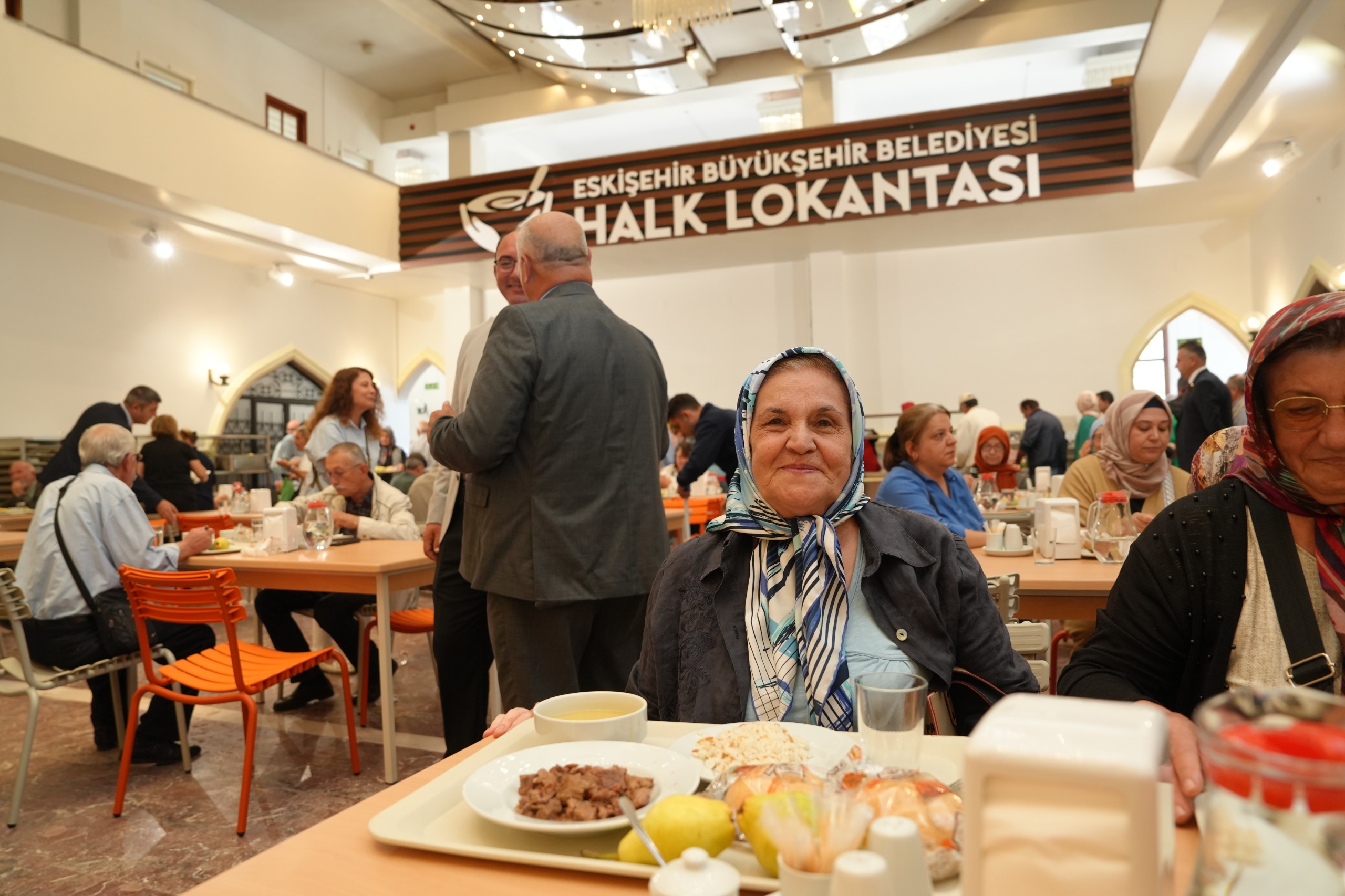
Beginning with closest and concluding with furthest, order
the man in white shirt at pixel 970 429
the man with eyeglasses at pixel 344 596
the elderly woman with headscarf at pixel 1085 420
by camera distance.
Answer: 1. the man with eyeglasses at pixel 344 596
2. the man in white shirt at pixel 970 429
3. the elderly woman with headscarf at pixel 1085 420

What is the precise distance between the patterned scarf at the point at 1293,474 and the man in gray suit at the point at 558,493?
1.57 m

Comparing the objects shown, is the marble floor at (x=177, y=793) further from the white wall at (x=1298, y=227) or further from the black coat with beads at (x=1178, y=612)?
the white wall at (x=1298, y=227)

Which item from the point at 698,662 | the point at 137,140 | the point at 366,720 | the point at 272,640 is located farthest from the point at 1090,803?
the point at 137,140

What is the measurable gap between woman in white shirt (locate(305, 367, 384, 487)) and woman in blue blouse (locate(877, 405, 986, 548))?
2736mm

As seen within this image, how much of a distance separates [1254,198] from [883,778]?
1081 cm

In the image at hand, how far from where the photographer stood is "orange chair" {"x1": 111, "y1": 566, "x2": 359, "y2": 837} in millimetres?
3043

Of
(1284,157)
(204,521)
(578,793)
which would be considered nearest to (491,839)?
(578,793)

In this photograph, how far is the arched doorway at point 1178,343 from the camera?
10422mm

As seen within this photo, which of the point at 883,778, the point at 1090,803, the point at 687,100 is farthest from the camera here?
the point at 687,100

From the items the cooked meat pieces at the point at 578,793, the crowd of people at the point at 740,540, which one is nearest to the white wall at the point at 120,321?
the crowd of people at the point at 740,540

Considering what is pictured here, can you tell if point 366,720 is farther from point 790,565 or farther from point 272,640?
point 790,565

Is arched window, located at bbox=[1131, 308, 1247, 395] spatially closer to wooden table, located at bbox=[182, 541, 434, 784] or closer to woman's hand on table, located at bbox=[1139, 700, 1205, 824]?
wooden table, located at bbox=[182, 541, 434, 784]

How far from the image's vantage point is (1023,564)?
3.26 meters

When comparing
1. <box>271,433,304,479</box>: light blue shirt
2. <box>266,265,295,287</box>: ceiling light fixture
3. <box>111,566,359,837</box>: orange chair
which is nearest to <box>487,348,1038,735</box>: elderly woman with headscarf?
<box>111,566,359,837</box>: orange chair
